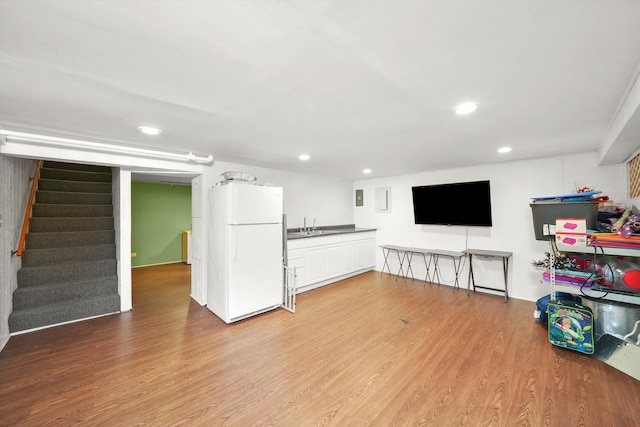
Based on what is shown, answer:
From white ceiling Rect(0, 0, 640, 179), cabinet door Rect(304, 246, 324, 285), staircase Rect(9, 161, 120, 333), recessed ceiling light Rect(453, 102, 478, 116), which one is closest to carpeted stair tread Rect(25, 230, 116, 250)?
staircase Rect(9, 161, 120, 333)

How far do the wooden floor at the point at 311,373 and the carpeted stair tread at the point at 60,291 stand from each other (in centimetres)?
41

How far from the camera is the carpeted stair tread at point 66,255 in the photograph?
3.28m

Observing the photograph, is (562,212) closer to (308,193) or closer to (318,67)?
(318,67)

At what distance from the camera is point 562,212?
2779 mm

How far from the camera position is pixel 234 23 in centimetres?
105

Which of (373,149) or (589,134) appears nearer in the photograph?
(589,134)

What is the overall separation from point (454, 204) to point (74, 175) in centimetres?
668

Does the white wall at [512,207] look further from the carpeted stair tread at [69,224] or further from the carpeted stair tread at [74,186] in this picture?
the carpeted stair tread at [74,186]

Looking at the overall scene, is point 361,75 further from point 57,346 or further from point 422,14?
point 57,346

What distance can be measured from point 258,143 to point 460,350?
118 inches

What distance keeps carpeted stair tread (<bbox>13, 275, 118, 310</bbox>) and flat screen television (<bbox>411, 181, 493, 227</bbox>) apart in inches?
200

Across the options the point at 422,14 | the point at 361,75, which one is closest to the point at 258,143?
the point at 361,75

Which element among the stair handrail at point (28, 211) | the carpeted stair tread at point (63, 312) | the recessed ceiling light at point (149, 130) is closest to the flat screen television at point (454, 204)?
the recessed ceiling light at point (149, 130)

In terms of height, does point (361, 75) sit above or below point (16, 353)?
above
